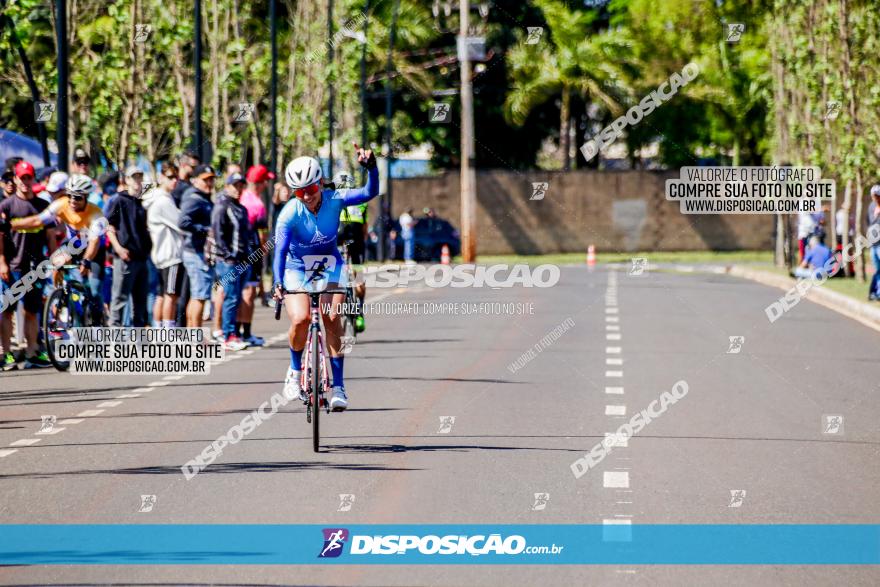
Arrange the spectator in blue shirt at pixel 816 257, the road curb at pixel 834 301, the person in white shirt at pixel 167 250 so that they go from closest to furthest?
1. the person in white shirt at pixel 167 250
2. the road curb at pixel 834 301
3. the spectator in blue shirt at pixel 816 257

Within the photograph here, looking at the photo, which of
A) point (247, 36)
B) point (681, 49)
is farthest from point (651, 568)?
point (681, 49)

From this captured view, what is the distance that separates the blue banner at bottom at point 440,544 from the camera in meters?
8.20

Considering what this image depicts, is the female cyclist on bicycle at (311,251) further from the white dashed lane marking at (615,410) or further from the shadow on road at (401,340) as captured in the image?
the shadow on road at (401,340)

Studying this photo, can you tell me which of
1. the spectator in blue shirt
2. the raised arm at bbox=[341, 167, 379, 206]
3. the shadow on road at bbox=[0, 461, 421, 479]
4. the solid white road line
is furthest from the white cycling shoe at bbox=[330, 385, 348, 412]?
the spectator in blue shirt

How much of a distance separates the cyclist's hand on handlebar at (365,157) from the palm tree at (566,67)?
51052mm

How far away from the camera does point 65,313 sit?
17734mm

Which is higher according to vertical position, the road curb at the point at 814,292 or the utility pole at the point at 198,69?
the utility pole at the point at 198,69

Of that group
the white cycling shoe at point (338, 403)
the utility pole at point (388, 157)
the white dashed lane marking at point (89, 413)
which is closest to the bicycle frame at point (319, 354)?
the white cycling shoe at point (338, 403)

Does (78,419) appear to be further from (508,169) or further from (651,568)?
(508,169)

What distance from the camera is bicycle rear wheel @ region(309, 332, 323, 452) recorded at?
11586 mm

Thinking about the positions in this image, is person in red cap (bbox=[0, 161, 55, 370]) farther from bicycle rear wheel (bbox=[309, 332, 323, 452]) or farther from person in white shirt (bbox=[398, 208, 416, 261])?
person in white shirt (bbox=[398, 208, 416, 261])

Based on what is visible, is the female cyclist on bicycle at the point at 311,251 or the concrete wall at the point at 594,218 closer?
the female cyclist on bicycle at the point at 311,251

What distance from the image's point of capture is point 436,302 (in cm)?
3109

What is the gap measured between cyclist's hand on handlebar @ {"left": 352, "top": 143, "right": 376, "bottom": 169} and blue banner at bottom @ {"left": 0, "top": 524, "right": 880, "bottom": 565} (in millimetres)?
3376
